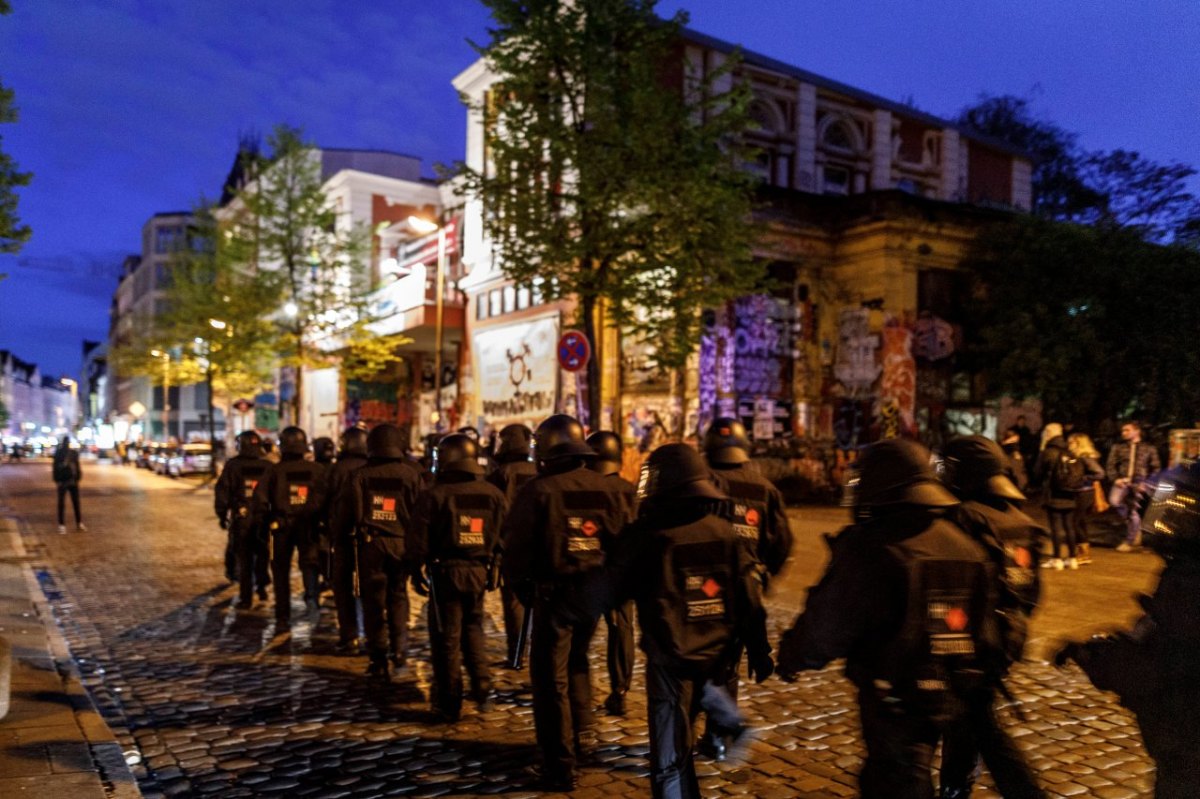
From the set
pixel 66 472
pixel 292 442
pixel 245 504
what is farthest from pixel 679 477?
pixel 66 472

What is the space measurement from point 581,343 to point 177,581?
22.4 feet

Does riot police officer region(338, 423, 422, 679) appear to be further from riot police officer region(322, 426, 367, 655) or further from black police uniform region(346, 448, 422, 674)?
riot police officer region(322, 426, 367, 655)

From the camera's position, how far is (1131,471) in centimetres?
1348

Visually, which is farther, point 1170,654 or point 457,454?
point 457,454

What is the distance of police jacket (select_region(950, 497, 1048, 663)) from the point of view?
3621 millimetres

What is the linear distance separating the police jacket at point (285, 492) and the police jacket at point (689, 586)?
236 inches

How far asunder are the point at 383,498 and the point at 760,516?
10.2 ft

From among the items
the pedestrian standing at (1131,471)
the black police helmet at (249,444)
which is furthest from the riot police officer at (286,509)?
the pedestrian standing at (1131,471)

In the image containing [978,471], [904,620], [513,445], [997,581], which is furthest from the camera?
[513,445]

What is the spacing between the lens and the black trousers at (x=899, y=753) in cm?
318

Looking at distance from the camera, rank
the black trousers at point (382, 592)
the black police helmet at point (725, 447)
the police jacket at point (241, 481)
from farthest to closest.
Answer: the police jacket at point (241, 481) → the black trousers at point (382, 592) → the black police helmet at point (725, 447)

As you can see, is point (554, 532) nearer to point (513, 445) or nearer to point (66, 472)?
point (513, 445)

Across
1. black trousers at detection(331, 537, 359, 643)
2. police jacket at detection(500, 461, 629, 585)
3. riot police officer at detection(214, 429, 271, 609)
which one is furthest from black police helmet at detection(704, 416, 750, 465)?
riot police officer at detection(214, 429, 271, 609)

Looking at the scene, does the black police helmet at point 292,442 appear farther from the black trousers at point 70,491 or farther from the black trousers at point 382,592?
the black trousers at point 70,491
